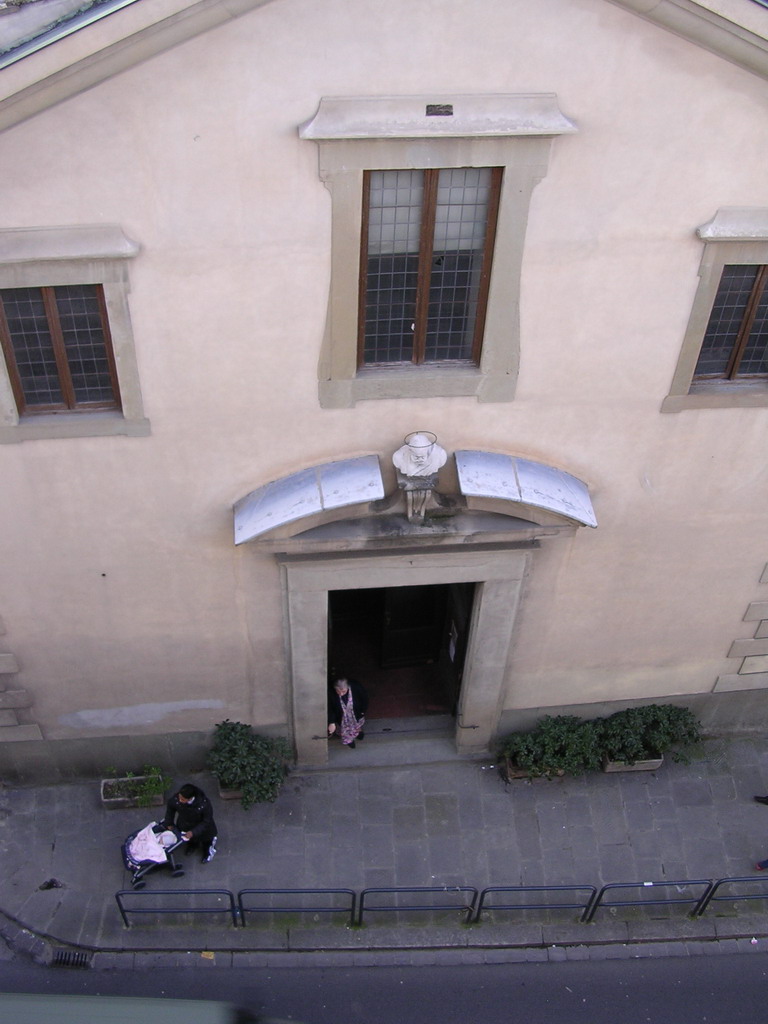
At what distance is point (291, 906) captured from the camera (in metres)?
13.0

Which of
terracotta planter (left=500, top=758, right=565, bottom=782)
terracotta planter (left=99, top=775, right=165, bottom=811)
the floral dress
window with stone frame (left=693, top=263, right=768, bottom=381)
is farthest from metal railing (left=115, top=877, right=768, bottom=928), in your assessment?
window with stone frame (left=693, top=263, right=768, bottom=381)

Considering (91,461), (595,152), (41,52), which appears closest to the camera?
(41,52)

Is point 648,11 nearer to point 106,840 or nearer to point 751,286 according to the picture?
point 751,286

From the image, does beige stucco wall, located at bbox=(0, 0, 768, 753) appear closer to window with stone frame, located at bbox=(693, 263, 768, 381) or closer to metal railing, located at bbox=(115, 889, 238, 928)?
window with stone frame, located at bbox=(693, 263, 768, 381)

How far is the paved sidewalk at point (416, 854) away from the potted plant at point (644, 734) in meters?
0.41

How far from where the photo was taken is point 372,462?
10.8 m

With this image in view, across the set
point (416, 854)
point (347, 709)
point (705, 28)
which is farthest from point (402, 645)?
point (705, 28)

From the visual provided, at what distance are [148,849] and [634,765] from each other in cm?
704

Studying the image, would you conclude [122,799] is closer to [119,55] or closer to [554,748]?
[554,748]

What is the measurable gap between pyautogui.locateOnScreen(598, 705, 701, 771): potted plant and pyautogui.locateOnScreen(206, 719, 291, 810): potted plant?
15.6 ft

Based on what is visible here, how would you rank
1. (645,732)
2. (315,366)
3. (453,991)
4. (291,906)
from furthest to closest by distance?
(645,732) → (291,906) → (453,991) → (315,366)

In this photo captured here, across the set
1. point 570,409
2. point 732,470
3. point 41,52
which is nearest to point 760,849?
point 732,470

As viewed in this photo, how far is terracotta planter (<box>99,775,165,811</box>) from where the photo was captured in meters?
13.6

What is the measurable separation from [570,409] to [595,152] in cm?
283
